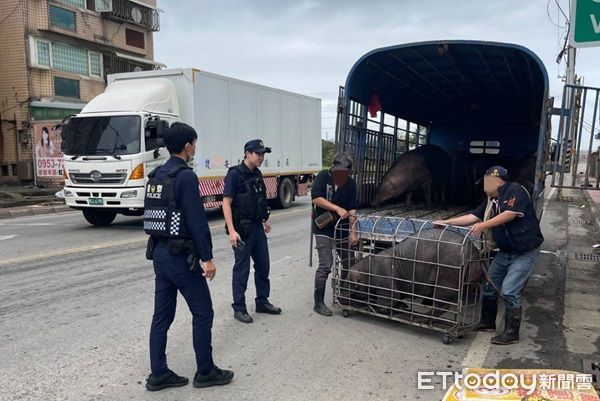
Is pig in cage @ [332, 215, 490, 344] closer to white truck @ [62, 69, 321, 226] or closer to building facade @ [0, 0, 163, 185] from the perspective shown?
white truck @ [62, 69, 321, 226]

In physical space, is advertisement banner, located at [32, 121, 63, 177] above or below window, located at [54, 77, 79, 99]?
below

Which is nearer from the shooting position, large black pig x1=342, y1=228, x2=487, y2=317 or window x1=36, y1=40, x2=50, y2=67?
large black pig x1=342, y1=228, x2=487, y2=317

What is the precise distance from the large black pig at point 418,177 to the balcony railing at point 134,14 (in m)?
21.9

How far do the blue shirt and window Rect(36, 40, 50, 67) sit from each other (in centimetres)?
2212

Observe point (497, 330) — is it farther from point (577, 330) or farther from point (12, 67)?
point (12, 67)

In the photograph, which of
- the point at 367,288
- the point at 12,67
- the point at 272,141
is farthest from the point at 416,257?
the point at 12,67

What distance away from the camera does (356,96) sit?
277 inches

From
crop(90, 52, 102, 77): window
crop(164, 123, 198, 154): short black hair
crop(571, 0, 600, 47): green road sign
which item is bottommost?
crop(164, 123, 198, 154): short black hair

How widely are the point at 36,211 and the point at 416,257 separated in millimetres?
14197

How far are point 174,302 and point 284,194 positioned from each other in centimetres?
1253

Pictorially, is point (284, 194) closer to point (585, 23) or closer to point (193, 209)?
point (585, 23)

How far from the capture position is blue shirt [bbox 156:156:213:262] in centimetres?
348

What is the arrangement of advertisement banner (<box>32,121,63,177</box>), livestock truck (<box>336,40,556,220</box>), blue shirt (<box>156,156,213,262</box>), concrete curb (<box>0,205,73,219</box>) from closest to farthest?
blue shirt (<box>156,156,213,262</box>), livestock truck (<box>336,40,556,220</box>), concrete curb (<box>0,205,73,219</box>), advertisement banner (<box>32,121,63,177</box>)

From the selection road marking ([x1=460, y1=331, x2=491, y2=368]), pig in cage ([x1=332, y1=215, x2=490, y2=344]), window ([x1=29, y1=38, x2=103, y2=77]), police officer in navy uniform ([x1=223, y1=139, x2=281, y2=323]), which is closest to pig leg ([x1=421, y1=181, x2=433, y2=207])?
pig in cage ([x1=332, y1=215, x2=490, y2=344])
